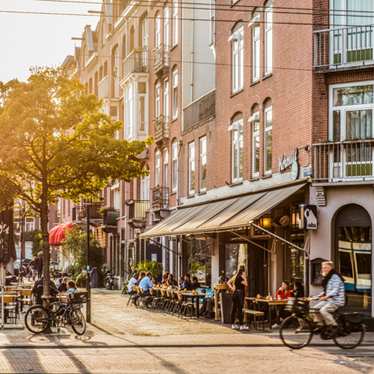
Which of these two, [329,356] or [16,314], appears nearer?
[329,356]

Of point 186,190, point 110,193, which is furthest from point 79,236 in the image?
point 186,190

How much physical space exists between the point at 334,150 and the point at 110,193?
37.6 meters

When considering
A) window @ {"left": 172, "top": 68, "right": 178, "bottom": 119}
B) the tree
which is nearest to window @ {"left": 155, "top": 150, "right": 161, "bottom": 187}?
window @ {"left": 172, "top": 68, "right": 178, "bottom": 119}

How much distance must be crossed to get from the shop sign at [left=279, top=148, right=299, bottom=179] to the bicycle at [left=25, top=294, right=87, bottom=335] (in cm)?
748

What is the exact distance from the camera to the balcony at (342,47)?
28.9 metres

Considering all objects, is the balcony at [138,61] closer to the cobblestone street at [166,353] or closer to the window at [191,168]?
the window at [191,168]

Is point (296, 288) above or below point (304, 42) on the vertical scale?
below

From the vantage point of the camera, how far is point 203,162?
1645 inches

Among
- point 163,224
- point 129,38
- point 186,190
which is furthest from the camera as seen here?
point 129,38

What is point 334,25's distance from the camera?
2947 cm

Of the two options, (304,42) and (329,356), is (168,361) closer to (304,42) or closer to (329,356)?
(329,356)

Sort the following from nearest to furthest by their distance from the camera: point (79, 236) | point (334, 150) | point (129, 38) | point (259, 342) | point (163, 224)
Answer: point (259, 342), point (334, 150), point (163, 224), point (129, 38), point (79, 236)

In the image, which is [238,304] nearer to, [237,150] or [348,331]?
[348,331]

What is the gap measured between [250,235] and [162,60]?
16491mm
